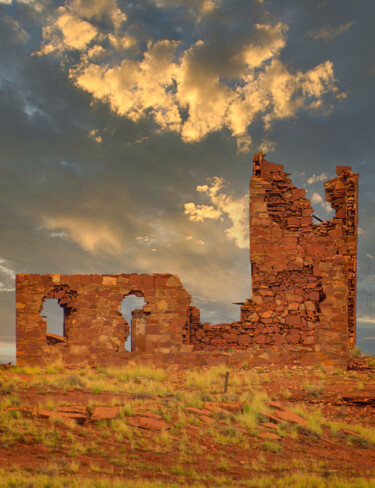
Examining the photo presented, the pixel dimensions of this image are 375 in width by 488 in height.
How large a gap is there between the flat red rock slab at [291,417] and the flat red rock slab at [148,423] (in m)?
2.76

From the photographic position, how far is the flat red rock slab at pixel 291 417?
36.3ft

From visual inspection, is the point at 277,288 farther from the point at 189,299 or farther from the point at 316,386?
the point at 316,386

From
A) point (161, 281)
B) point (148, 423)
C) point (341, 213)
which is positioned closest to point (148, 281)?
point (161, 281)

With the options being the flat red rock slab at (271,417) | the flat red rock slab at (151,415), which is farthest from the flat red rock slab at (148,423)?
the flat red rock slab at (271,417)

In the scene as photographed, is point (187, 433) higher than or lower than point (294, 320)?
lower

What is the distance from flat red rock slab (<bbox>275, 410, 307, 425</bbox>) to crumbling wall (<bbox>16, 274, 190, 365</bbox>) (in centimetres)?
763

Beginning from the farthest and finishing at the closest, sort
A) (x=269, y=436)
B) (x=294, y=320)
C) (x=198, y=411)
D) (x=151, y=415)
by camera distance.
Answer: (x=294, y=320), (x=198, y=411), (x=151, y=415), (x=269, y=436)

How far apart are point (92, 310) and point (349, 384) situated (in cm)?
942

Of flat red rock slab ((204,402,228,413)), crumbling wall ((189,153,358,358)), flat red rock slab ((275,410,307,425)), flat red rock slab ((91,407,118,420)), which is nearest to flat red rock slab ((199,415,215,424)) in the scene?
flat red rock slab ((204,402,228,413))

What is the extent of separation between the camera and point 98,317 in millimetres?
19234

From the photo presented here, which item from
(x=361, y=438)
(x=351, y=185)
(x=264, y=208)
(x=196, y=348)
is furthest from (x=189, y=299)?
(x=361, y=438)

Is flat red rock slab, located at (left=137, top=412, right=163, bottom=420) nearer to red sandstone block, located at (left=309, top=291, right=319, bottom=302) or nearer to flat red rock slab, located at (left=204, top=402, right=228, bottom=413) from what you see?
flat red rock slab, located at (left=204, top=402, right=228, bottom=413)

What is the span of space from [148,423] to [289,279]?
10.4m

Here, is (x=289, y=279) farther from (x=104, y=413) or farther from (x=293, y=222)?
(x=104, y=413)
